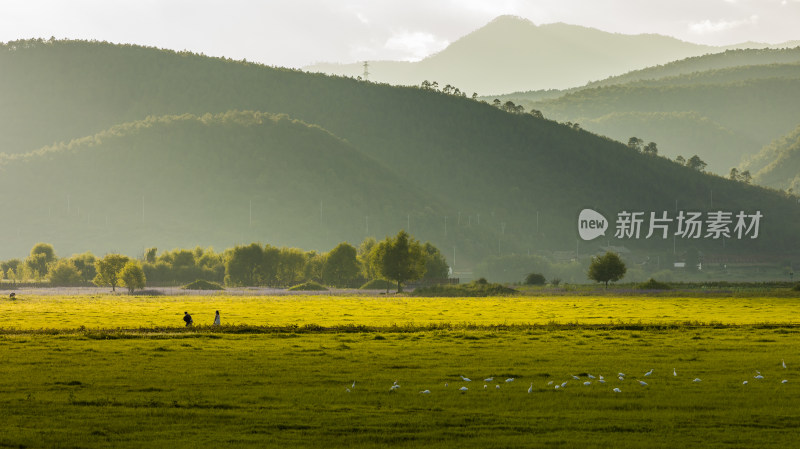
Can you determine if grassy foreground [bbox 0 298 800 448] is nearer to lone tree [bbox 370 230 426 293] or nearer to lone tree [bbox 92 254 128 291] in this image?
lone tree [bbox 370 230 426 293]

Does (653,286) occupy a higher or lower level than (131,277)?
lower

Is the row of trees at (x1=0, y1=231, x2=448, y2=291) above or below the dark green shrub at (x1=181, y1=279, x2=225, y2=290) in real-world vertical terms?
above

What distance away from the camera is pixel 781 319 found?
237ft

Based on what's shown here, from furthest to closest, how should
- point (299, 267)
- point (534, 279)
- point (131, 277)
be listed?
point (299, 267) → point (534, 279) → point (131, 277)

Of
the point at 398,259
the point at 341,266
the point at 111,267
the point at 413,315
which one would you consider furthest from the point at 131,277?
the point at 413,315

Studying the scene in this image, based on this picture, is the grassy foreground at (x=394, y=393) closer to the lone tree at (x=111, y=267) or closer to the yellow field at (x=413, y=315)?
the yellow field at (x=413, y=315)

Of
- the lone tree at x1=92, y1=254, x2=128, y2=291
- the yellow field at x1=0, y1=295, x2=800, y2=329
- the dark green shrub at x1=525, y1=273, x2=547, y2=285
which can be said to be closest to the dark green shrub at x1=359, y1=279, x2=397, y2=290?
the dark green shrub at x1=525, y1=273, x2=547, y2=285

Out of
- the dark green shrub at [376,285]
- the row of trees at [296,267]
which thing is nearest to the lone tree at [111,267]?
the row of trees at [296,267]

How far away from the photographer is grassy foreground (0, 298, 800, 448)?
79.4ft

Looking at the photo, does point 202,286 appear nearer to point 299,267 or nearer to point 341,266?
point 341,266

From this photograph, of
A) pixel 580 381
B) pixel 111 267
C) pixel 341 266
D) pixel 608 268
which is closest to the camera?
pixel 580 381

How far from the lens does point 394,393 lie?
104 ft

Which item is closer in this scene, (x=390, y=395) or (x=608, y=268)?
(x=390, y=395)

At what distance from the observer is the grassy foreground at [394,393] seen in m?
24.2
